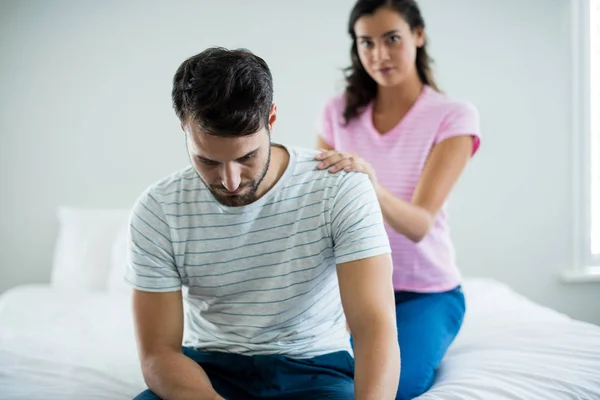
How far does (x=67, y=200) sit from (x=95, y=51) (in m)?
0.70

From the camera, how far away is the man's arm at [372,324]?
121 centimetres

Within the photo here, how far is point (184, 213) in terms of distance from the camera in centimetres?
142

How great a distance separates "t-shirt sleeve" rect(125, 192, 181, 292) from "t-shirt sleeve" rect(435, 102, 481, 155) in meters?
0.87

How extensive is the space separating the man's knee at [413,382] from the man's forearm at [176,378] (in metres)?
0.50

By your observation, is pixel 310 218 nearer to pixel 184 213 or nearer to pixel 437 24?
pixel 184 213

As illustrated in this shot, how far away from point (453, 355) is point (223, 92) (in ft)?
3.37

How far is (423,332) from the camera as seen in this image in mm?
1706

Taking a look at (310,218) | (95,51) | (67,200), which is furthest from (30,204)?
(310,218)

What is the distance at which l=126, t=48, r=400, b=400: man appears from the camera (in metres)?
1.30

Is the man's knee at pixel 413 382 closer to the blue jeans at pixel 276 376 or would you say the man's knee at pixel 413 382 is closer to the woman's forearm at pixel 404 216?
the blue jeans at pixel 276 376

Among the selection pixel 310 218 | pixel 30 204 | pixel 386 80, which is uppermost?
pixel 386 80

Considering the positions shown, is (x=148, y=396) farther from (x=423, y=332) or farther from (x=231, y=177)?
(x=423, y=332)

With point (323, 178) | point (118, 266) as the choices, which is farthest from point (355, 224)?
point (118, 266)

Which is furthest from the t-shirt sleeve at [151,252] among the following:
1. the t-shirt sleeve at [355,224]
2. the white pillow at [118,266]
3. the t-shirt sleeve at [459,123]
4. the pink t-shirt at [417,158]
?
the white pillow at [118,266]
